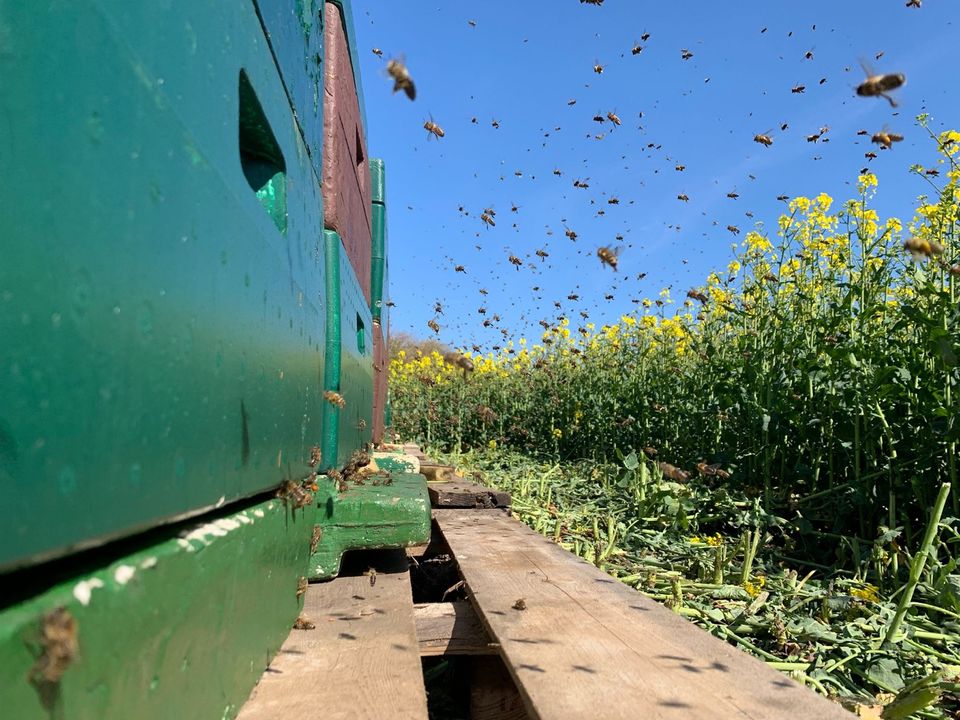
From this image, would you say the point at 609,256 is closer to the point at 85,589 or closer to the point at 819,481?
the point at 819,481

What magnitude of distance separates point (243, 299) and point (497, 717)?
5.16ft

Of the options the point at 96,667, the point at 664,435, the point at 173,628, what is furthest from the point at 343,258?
the point at 664,435

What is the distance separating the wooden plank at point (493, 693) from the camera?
7.08 ft

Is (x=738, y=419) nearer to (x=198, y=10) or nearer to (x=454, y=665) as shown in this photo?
(x=454, y=665)

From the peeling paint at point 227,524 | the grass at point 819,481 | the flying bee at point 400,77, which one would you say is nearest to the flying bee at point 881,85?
the grass at point 819,481

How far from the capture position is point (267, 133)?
5.52 feet

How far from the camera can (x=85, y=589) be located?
79 cm

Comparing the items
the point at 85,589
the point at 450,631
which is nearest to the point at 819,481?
the point at 450,631

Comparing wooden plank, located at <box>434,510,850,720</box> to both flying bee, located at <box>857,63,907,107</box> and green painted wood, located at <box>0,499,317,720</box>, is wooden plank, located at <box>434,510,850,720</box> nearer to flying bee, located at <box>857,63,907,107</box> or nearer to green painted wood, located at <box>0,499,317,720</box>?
green painted wood, located at <box>0,499,317,720</box>

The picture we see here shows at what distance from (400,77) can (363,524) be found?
2.03 metres

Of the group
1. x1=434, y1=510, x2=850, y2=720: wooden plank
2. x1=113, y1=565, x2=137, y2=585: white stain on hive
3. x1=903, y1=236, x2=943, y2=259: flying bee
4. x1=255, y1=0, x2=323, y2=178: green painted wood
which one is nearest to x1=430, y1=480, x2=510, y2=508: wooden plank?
x1=434, y1=510, x2=850, y2=720: wooden plank

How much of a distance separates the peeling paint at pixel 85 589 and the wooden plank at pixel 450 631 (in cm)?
160

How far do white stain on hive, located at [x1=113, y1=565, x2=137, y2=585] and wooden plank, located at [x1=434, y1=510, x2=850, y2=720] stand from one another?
2.77 feet

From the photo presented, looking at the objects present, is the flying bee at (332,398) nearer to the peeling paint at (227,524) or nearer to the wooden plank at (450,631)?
the wooden plank at (450,631)
